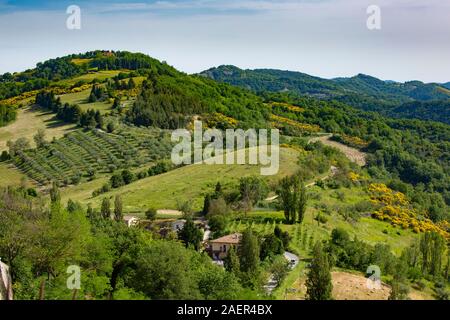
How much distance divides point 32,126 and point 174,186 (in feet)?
192

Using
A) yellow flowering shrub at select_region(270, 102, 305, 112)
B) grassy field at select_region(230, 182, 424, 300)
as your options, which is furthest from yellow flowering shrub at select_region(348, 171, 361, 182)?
yellow flowering shrub at select_region(270, 102, 305, 112)

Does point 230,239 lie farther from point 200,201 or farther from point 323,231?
point 200,201

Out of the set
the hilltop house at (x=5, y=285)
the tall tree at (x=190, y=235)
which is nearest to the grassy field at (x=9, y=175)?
the tall tree at (x=190, y=235)

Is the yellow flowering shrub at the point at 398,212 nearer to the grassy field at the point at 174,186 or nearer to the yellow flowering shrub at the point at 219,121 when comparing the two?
the grassy field at the point at 174,186

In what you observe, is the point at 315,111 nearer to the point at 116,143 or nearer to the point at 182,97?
the point at 182,97

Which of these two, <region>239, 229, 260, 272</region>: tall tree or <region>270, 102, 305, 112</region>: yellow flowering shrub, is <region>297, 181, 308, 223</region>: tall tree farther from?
<region>270, 102, 305, 112</region>: yellow flowering shrub

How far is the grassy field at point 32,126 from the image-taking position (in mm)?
109225

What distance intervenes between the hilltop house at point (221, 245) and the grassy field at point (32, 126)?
67234mm

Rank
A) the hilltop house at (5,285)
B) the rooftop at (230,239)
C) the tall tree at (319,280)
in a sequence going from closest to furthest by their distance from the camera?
1. the hilltop house at (5,285)
2. the tall tree at (319,280)
3. the rooftop at (230,239)

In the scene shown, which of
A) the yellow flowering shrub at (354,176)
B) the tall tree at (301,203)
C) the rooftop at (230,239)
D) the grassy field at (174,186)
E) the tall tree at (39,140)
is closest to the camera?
the rooftop at (230,239)

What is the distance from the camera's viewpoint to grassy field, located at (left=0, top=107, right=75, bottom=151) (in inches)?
4300

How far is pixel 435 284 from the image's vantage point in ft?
164

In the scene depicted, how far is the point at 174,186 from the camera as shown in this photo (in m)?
75.6

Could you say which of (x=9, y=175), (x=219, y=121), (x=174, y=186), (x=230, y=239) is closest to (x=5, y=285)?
(x=230, y=239)
